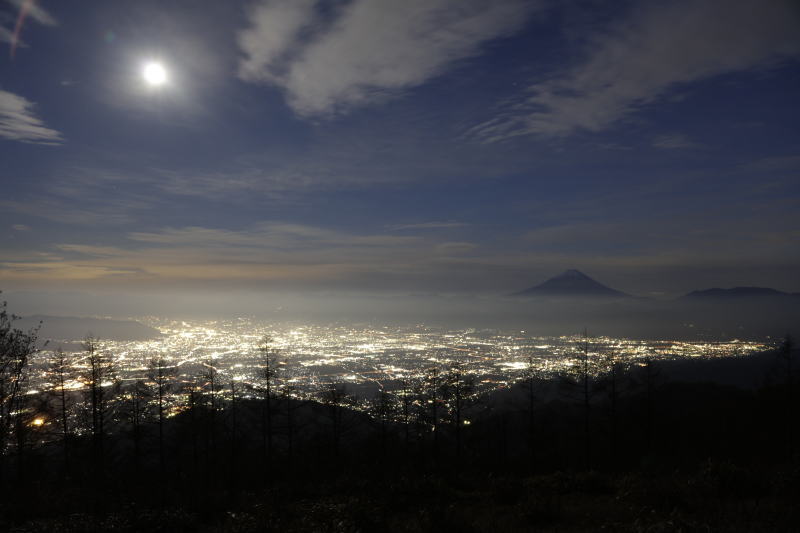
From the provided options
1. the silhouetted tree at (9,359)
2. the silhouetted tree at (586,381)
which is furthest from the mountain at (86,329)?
the silhouetted tree at (586,381)

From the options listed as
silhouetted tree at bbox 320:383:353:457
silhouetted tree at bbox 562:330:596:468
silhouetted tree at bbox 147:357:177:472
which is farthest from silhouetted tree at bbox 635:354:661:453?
silhouetted tree at bbox 147:357:177:472

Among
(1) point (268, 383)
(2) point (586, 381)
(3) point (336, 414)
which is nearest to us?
(1) point (268, 383)

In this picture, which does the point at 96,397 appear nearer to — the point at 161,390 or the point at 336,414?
the point at 161,390

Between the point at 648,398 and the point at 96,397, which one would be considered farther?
the point at 648,398

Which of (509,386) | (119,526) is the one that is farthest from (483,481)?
(509,386)

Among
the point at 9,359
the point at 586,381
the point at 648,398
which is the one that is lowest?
the point at 648,398

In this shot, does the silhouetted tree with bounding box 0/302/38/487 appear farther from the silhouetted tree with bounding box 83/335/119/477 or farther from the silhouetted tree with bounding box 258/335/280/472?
the silhouetted tree with bounding box 258/335/280/472

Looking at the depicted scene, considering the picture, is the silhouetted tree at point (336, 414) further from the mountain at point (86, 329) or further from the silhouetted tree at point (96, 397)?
the mountain at point (86, 329)

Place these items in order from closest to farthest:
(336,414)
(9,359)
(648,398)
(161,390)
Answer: (9,359)
(161,390)
(648,398)
(336,414)

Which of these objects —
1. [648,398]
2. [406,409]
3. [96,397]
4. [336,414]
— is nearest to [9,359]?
[96,397]

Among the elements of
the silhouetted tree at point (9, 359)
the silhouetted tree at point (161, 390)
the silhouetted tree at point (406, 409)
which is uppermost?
the silhouetted tree at point (9, 359)

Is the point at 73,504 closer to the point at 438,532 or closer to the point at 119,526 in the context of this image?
the point at 119,526

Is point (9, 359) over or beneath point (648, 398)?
over
